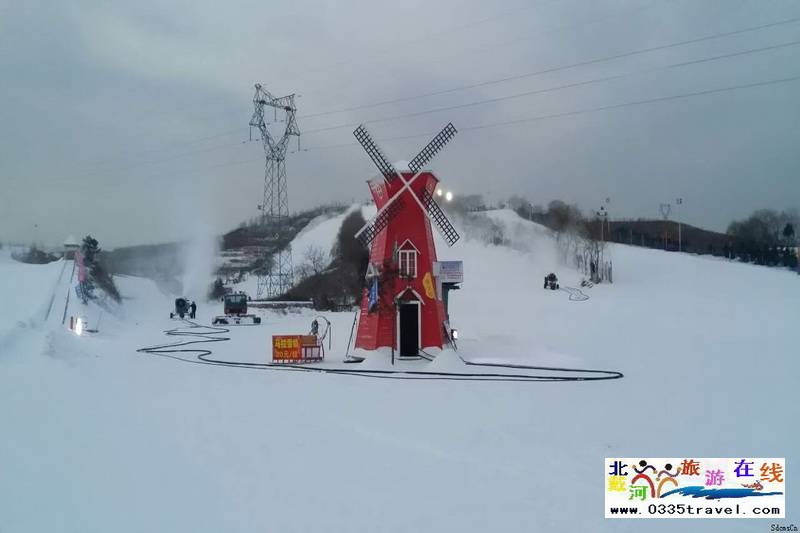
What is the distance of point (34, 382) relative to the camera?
14.0m

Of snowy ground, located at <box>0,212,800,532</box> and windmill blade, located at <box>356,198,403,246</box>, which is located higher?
windmill blade, located at <box>356,198,403,246</box>

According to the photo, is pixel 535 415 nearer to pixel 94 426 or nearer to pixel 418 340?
pixel 94 426

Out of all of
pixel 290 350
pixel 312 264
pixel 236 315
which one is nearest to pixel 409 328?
pixel 290 350

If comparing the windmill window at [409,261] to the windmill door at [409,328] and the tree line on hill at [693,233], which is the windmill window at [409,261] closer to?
the windmill door at [409,328]

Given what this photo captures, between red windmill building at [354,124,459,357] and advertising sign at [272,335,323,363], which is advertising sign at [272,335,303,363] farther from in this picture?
red windmill building at [354,124,459,357]

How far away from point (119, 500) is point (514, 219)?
7003 cm

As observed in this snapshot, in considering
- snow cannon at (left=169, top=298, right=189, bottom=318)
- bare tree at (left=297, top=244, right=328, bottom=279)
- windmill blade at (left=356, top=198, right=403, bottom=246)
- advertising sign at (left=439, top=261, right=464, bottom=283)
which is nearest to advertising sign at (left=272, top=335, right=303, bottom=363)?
windmill blade at (left=356, top=198, right=403, bottom=246)

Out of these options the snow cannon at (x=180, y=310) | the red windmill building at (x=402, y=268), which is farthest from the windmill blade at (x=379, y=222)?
the snow cannon at (x=180, y=310)

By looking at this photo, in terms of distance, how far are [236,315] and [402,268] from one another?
80.4 ft

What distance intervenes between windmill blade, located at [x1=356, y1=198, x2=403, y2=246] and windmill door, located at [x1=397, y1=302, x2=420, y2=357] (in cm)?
321

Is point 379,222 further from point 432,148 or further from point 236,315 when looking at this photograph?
point 236,315

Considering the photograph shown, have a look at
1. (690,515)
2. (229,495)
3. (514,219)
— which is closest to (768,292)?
(514,219)

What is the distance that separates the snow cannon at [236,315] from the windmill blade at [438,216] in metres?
21.7

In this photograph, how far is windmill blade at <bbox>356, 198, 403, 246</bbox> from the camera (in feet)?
78.9
